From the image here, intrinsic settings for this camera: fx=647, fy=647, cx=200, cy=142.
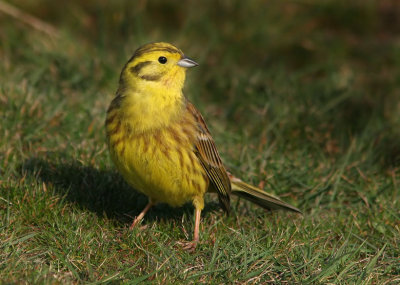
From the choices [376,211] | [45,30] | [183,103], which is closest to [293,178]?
[376,211]

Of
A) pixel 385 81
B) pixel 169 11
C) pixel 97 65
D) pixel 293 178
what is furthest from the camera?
pixel 169 11

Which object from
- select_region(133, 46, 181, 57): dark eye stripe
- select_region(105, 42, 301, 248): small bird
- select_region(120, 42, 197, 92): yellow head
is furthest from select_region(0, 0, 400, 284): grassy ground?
select_region(133, 46, 181, 57): dark eye stripe

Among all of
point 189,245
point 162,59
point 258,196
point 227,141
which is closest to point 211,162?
point 258,196

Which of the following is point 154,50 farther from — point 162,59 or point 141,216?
point 141,216

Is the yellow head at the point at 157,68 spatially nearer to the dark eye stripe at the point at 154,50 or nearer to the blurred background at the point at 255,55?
the dark eye stripe at the point at 154,50

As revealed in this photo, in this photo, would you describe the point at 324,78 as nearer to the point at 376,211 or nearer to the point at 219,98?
the point at 219,98

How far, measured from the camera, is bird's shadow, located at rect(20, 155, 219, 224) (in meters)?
4.59

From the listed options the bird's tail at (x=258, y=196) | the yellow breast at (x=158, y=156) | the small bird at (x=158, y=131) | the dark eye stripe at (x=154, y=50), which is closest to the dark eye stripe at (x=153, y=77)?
the small bird at (x=158, y=131)

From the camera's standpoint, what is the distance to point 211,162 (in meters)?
4.58

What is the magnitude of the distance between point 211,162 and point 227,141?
4.32 ft

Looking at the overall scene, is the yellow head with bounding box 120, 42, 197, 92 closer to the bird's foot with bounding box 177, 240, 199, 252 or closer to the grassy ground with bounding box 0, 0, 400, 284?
the grassy ground with bounding box 0, 0, 400, 284

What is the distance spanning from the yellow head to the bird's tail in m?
0.97

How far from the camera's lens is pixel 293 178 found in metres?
5.24

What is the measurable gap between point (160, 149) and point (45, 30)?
3.43m
